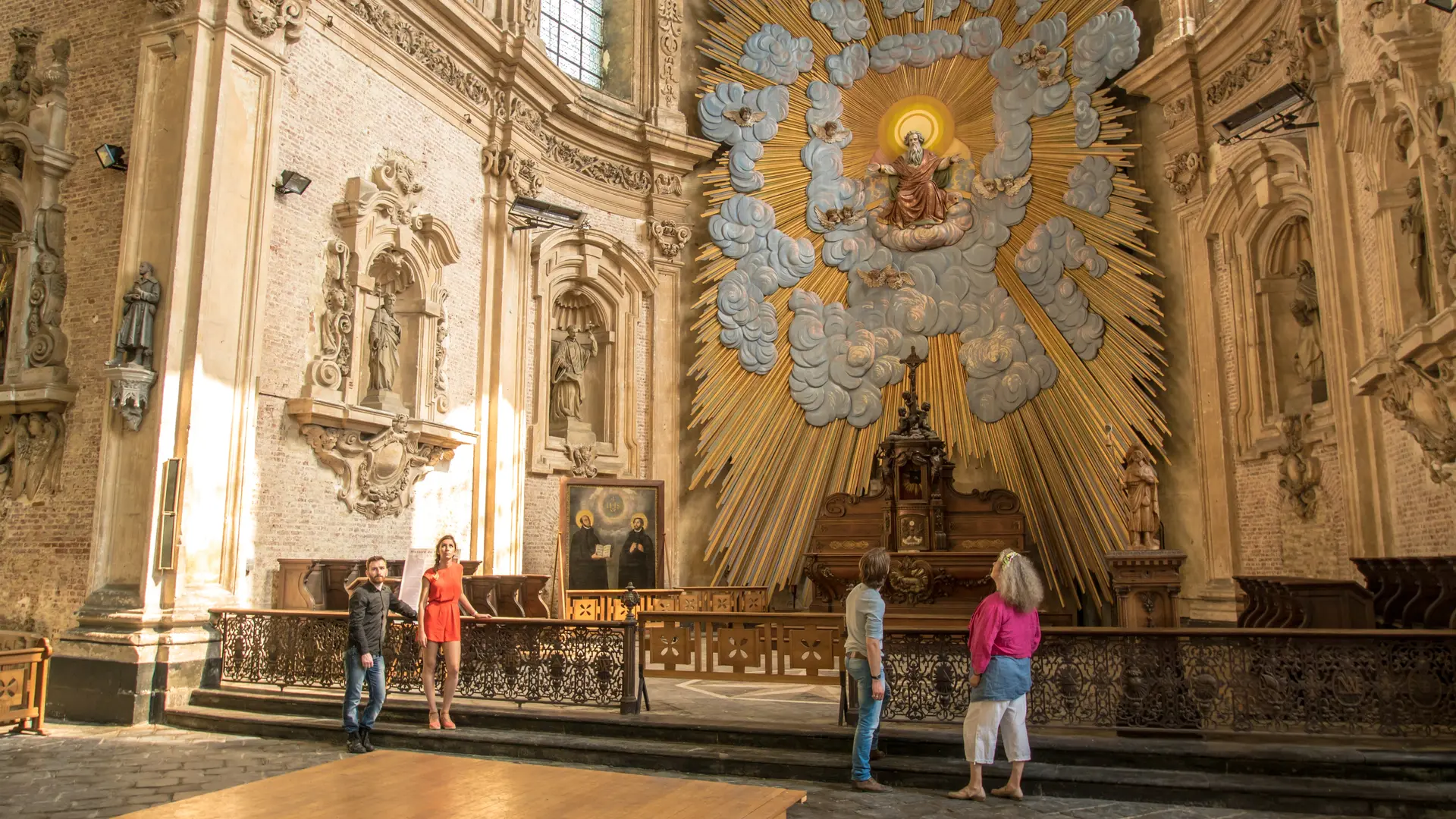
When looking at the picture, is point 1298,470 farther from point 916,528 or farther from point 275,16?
point 275,16

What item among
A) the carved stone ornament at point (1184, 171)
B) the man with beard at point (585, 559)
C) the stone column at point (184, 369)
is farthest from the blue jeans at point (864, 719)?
the carved stone ornament at point (1184, 171)

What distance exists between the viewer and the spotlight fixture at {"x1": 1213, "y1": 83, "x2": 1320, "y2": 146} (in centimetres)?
972

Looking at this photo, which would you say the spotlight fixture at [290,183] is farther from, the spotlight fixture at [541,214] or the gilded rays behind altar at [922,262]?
the gilded rays behind altar at [922,262]

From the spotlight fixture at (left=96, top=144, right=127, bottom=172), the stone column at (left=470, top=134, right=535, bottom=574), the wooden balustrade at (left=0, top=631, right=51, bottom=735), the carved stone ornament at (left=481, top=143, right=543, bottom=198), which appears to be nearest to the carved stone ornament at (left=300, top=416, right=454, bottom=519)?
the stone column at (left=470, top=134, right=535, bottom=574)

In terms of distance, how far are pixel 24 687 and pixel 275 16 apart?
6.54 m

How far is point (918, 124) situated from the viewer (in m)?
16.1

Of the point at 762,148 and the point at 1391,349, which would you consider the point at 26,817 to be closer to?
the point at 1391,349

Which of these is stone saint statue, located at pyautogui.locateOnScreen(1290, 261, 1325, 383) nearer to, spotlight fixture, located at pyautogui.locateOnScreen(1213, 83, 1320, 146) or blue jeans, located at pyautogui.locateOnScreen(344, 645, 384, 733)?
spotlight fixture, located at pyautogui.locateOnScreen(1213, 83, 1320, 146)

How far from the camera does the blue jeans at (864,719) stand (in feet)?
19.2

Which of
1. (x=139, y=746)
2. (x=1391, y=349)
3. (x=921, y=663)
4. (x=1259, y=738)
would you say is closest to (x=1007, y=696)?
(x=921, y=663)

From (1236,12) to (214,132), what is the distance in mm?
11446

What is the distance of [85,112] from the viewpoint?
979 cm

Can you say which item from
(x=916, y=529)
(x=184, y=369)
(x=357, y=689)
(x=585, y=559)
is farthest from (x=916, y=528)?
(x=184, y=369)

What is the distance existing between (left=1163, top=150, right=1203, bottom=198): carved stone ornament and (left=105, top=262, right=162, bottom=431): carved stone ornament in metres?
12.3
